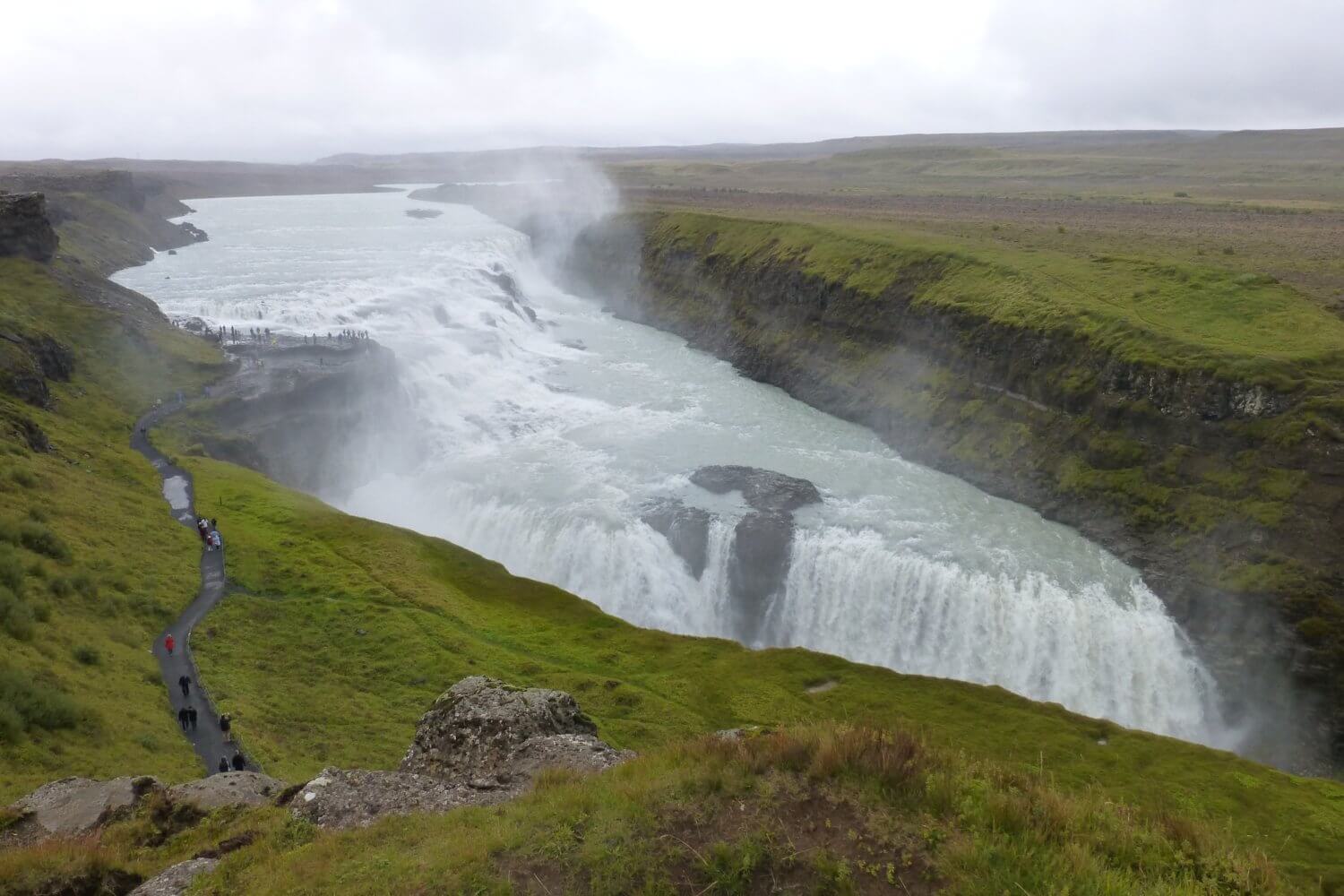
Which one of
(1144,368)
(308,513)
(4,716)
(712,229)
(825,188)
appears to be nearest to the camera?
(4,716)

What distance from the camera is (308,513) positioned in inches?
1570

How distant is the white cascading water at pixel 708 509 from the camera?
113 ft

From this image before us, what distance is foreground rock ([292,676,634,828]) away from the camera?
12805 mm

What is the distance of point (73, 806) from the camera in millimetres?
14484

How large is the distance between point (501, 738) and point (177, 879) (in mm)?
5465

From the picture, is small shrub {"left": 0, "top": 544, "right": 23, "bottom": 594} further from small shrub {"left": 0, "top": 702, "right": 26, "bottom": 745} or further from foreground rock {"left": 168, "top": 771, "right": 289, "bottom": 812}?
foreground rock {"left": 168, "top": 771, "right": 289, "bottom": 812}

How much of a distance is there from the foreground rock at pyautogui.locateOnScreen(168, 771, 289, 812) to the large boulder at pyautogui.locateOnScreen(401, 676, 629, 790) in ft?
8.34

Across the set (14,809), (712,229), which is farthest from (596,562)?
(712,229)

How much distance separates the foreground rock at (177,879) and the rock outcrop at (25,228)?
7044cm

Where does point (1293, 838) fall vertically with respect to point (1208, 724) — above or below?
above

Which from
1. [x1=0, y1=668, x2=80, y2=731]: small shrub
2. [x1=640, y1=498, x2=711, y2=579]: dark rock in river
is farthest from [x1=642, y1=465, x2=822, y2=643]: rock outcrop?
[x1=0, y1=668, x2=80, y2=731]: small shrub

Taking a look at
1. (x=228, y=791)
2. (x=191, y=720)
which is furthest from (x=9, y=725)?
(x=228, y=791)

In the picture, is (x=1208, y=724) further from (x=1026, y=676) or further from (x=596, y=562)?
(x=596, y=562)

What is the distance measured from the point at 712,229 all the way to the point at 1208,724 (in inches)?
2716
